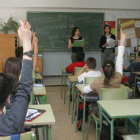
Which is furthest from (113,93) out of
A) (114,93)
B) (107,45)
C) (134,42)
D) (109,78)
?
(134,42)

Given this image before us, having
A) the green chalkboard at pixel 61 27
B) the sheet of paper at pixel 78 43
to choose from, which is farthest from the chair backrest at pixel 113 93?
the green chalkboard at pixel 61 27

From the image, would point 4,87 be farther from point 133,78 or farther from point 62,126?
point 133,78

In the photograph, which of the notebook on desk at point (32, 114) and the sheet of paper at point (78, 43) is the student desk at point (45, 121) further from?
the sheet of paper at point (78, 43)

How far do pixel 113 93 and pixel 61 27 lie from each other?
15.6ft

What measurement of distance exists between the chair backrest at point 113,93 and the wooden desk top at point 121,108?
8.0 inches

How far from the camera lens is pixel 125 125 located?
2.62 metres

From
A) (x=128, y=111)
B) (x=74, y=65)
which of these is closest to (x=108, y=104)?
(x=128, y=111)

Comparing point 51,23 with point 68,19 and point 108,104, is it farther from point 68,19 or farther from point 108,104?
point 108,104

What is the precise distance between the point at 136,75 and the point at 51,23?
341 cm

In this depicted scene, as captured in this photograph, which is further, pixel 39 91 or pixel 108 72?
pixel 39 91

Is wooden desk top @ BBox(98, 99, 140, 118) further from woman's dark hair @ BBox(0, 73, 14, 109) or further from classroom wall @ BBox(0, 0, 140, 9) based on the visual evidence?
classroom wall @ BBox(0, 0, 140, 9)

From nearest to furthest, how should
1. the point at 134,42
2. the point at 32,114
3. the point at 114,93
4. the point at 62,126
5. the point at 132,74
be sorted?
the point at 32,114
the point at 114,93
the point at 62,126
the point at 132,74
the point at 134,42

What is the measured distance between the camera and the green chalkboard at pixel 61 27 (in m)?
6.70

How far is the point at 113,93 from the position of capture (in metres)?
2.42
